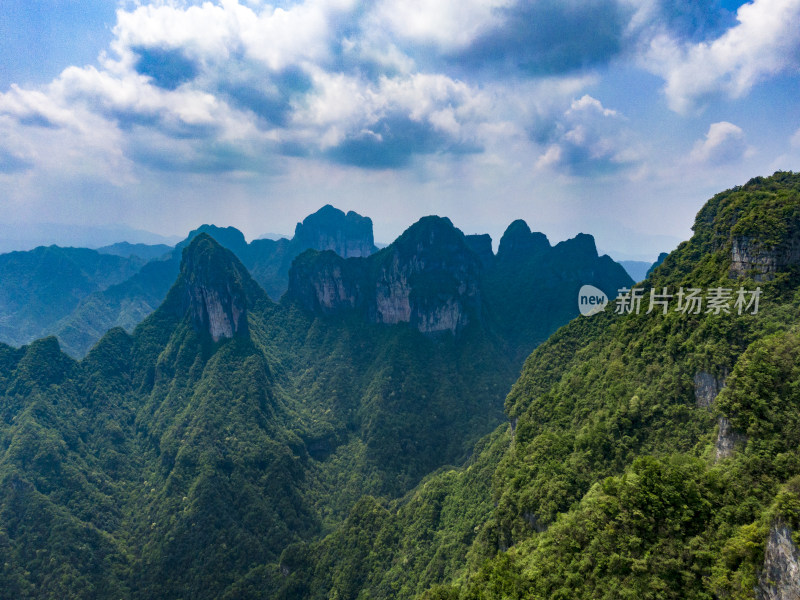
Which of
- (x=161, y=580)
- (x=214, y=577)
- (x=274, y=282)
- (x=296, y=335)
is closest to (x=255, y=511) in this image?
(x=214, y=577)

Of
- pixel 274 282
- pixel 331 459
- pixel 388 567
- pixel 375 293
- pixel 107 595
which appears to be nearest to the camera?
pixel 388 567

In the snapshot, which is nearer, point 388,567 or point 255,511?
point 388,567

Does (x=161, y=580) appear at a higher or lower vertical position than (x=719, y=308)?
lower

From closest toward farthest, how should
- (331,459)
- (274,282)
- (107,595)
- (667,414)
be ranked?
(667,414) → (107,595) → (331,459) → (274,282)

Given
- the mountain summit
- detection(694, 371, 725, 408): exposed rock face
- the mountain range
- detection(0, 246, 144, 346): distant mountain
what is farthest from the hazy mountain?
detection(0, 246, 144, 346): distant mountain

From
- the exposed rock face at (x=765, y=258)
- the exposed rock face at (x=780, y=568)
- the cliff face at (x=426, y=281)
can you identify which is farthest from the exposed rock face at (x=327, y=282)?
the exposed rock face at (x=780, y=568)

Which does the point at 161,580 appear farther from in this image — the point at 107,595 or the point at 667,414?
the point at 667,414

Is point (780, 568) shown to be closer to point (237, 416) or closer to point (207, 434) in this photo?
point (207, 434)
